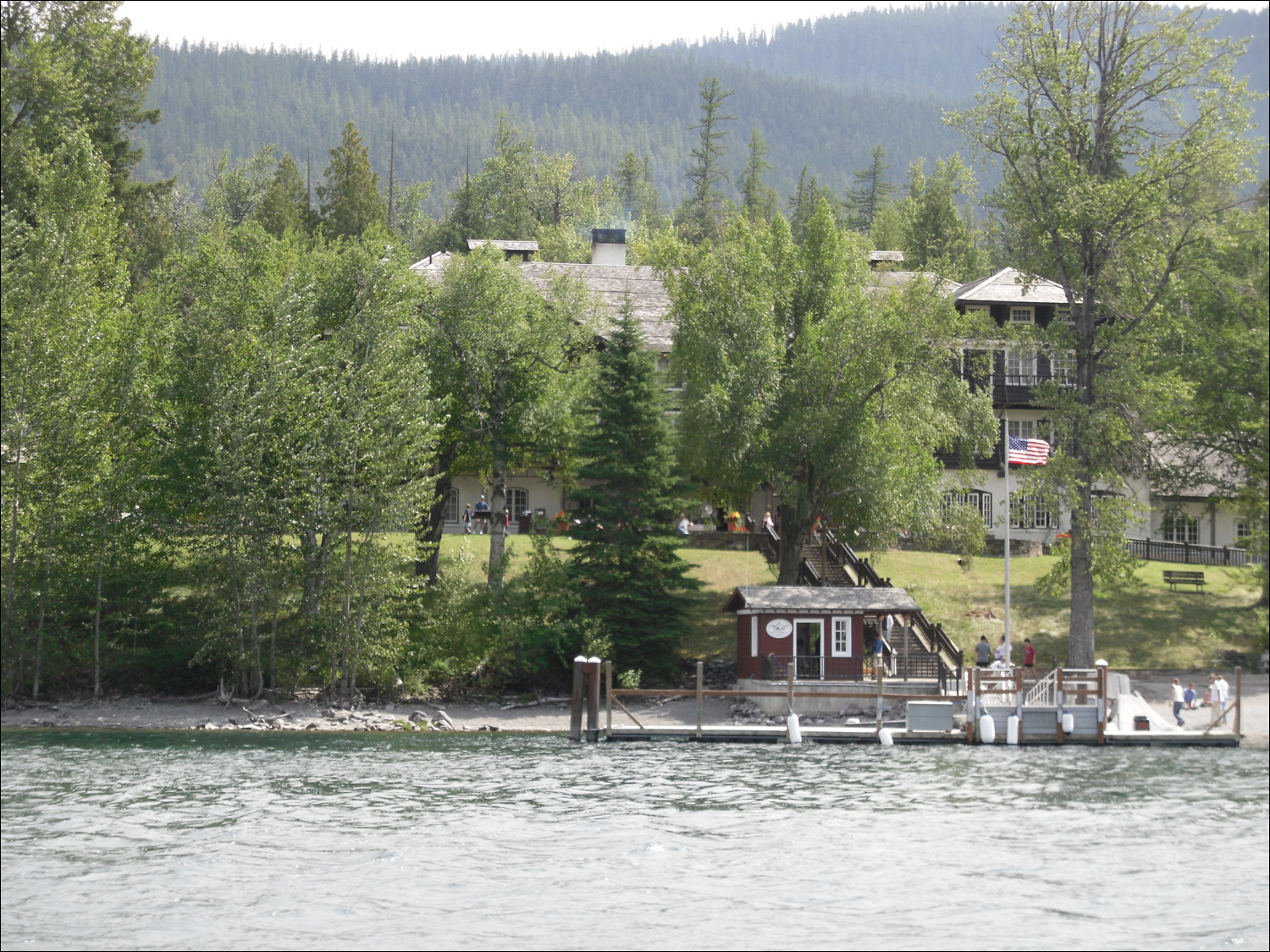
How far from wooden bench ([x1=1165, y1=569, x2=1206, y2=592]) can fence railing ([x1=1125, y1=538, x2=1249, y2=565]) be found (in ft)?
9.50

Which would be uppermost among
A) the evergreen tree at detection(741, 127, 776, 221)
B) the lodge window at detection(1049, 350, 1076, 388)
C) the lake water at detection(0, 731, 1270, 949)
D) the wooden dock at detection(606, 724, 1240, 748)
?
the evergreen tree at detection(741, 127, 776, 221)

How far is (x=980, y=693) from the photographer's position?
1451 inches

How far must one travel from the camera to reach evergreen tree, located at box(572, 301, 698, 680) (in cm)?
4347

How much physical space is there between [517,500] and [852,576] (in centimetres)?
1841

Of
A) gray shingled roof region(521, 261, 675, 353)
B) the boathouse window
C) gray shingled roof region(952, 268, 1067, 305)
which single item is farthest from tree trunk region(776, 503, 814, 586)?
gray shingled roof region(952, 268, 1067, 305)

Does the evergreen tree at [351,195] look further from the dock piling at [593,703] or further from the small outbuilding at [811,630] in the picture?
the dock piling at [593,703]

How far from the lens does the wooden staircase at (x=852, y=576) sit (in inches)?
1677

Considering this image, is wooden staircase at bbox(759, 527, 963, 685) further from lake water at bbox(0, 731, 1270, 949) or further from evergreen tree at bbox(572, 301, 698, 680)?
lake water at bbox(0, 731, 1270, 949)

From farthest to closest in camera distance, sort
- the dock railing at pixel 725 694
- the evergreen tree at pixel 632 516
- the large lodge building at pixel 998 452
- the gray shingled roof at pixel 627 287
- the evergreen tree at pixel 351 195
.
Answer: the evergreen tree at pixel 351 195 → the gray shingled roof at pixel 627 287 → the large lodge building at pixel 998 452 → the evergreen tree at pixel 632 516 → the dock railing at pixel 725 694

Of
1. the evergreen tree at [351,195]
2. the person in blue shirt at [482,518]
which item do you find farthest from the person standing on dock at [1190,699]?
the evergreen tree at [351,195]

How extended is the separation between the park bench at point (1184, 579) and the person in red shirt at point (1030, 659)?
29.8 ft

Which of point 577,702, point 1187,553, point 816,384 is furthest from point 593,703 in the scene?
point 1187,553

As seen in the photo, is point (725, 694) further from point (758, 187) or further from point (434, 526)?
point (758, 187)

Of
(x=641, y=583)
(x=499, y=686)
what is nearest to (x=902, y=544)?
(x=641, y=583)
